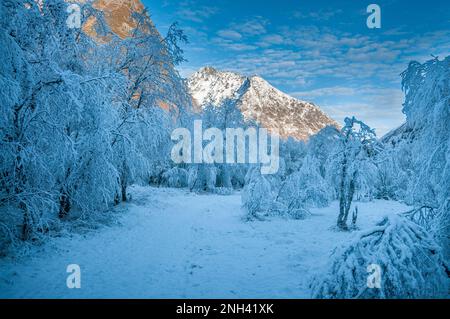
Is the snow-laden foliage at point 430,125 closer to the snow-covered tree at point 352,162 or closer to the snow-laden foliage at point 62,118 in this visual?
the snow-covered tree at point 352,162

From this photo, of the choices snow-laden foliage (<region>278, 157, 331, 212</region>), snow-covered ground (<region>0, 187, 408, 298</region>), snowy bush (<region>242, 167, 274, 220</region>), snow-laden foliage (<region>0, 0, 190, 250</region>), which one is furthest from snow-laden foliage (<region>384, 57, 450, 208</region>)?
snow-laden foliage (<region>278, 157, 331, 212</region>)

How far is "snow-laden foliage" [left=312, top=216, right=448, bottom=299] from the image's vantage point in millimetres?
3621

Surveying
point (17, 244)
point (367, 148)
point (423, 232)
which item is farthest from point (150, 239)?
point (367, 148)

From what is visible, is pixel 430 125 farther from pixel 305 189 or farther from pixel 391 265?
pixel 305 189

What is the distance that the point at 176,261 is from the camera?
→ 638 centimetres

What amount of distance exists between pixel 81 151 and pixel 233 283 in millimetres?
5775

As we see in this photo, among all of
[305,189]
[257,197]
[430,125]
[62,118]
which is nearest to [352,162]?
[305,189]

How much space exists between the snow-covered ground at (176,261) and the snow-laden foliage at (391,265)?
0.60 meters

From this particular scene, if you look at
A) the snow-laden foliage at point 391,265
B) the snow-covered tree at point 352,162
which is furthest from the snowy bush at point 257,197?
the snow-laden foliage at point 391,265

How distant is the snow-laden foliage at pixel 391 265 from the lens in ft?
11.9

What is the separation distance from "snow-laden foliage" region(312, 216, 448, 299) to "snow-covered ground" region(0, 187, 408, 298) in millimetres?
602

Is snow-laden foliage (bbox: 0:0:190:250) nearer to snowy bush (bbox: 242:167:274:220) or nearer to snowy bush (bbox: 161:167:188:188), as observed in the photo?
snowy bush (bbox: 242:167:274:220)
